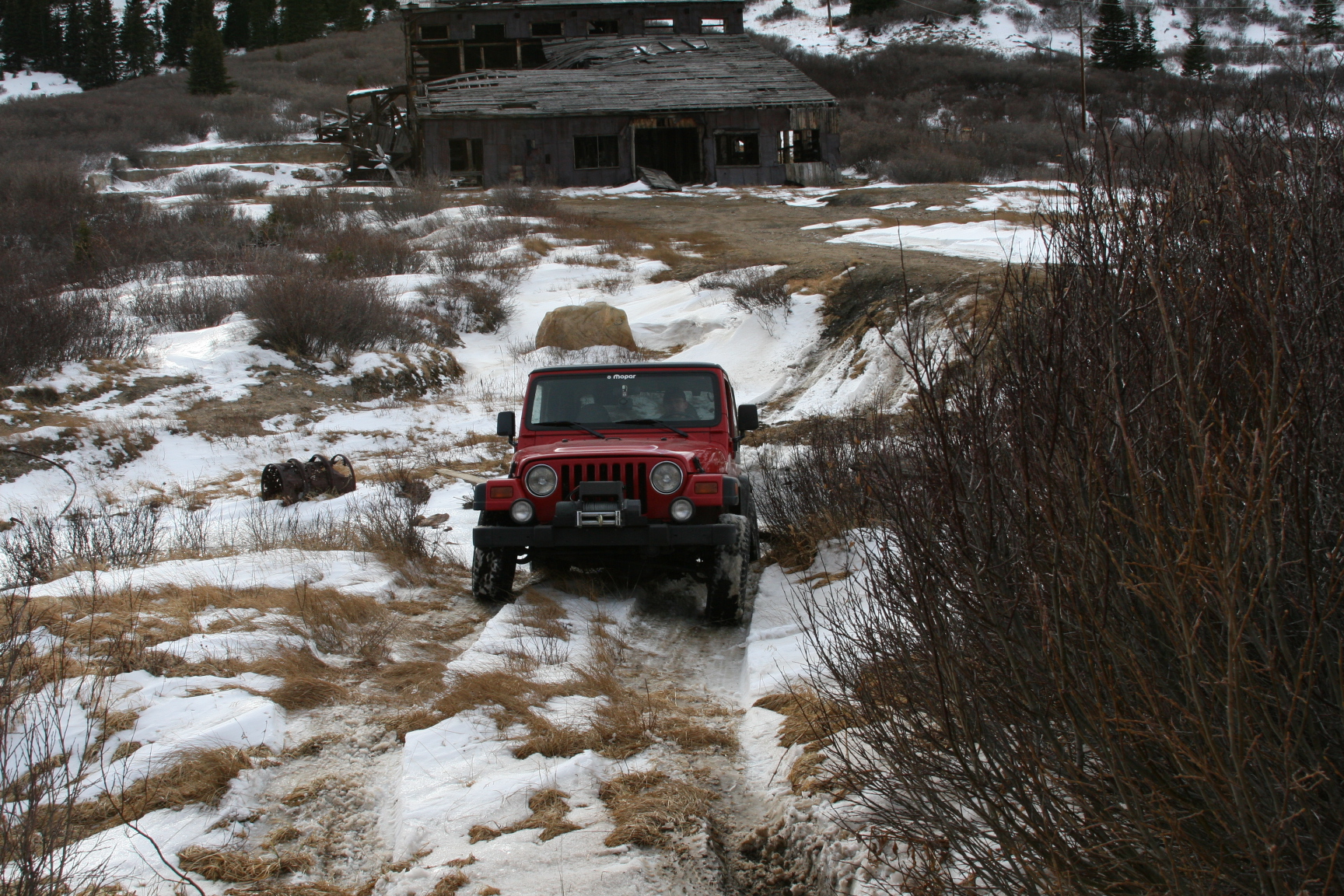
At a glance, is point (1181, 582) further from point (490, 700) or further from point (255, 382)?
point (255, 382)

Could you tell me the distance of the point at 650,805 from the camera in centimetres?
373

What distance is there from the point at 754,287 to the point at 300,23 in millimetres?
76258

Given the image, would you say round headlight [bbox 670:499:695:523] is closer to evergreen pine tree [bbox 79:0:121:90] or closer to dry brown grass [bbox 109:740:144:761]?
dry brown grass [bbox 109:740:144:761]

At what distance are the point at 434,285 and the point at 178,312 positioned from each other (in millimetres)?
4578

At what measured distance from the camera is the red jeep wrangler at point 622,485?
5.90m

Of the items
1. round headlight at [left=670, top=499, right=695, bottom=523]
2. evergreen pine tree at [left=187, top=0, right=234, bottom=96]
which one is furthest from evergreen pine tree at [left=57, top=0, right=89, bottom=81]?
round headlight at [left=670, top=499, right=695, bottom=523]

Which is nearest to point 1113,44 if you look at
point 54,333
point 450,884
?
point 54,333

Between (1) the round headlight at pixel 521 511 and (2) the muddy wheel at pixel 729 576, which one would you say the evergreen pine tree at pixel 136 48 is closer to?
(1) the round headlight at pixel 521 511

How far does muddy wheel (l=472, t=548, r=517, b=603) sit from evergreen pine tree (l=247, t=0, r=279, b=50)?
8552cm

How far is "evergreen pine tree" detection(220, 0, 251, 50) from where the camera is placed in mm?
77500

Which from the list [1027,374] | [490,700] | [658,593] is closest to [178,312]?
[658,593]

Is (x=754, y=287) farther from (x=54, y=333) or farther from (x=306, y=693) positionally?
(x=306, y=693)

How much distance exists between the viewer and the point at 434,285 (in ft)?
60.6

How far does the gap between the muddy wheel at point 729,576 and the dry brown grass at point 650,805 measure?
2035 millimetres
